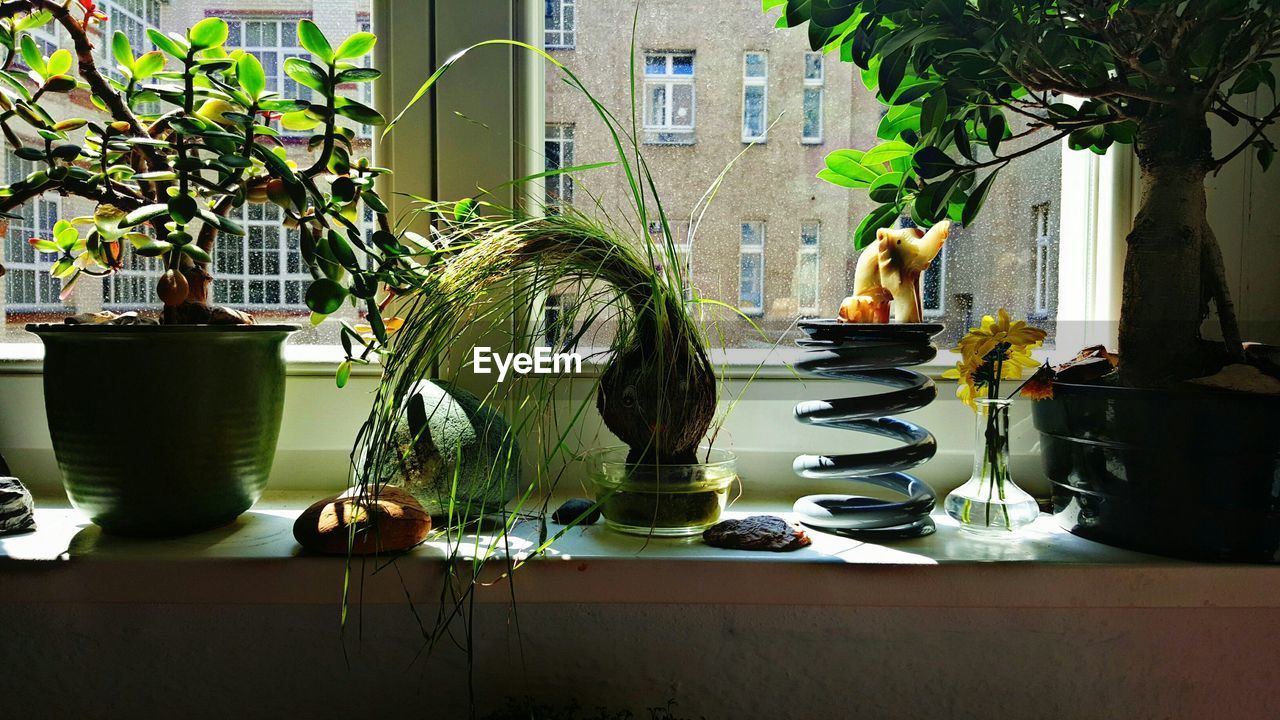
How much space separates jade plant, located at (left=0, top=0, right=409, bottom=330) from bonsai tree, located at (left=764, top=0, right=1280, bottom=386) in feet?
1.38

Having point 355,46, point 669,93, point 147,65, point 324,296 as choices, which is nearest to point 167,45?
point 147,65

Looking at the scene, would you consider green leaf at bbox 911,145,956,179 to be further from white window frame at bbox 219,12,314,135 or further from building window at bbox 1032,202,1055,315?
white window frame at bbox 219,12,314,135

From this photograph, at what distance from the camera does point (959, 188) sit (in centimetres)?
76

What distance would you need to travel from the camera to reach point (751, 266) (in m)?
0.97

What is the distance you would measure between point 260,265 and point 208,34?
390 mm

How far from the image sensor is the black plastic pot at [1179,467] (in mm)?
644

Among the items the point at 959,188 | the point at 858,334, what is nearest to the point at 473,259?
the point at 858,334

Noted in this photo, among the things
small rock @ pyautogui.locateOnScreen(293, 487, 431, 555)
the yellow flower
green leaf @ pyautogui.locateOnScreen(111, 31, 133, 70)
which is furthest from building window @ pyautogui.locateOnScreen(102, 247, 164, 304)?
the yellow flower

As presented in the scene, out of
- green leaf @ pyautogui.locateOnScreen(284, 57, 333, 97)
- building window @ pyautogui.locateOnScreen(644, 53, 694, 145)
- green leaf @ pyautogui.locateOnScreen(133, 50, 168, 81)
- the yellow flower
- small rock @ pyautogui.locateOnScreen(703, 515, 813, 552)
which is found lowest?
small rock @ pyautogui.locateOnScreen(703, 515, 813, 552)

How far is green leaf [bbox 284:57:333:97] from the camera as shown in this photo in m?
0.64

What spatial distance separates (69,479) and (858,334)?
77cm

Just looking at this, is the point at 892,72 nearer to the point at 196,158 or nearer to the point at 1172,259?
the point at 1172,259

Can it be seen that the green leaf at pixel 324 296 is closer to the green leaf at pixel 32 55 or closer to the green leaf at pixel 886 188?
the green leaf at pixel 32 55

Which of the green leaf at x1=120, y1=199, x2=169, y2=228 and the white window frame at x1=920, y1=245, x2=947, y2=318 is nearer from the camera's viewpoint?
the green leaf at x1=120, y1=199, x2=169, y2=228
